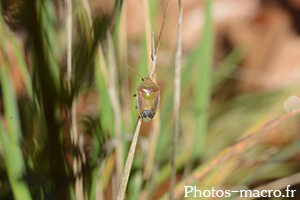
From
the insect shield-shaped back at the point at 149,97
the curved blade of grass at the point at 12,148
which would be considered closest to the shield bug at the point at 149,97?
the insect shield-shaped back at the point at 149,97

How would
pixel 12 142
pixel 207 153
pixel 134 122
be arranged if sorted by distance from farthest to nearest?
pixel 207 153 → pixel 134 122 → pixel 12 142

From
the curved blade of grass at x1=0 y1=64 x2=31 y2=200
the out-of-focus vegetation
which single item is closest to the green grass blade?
the out-of-focus vegetation

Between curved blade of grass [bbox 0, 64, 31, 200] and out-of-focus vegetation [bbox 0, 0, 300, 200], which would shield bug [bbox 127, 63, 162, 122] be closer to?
out-of-focus vegetation [bbox 0, 0, 300, 200]

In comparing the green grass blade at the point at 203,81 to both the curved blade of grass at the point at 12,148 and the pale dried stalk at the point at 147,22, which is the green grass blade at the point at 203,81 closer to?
the pale dried stalk at the point at 147,22

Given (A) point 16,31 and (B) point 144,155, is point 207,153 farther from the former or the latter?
(A) point 16,31

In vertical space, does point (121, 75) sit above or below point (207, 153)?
above

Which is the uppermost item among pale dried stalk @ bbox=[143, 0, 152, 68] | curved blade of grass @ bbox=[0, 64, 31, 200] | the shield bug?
pale dried stalk @ bbox=[143, 0, 152, 68]

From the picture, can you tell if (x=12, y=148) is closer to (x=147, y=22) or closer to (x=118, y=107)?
(x=118, y=107)

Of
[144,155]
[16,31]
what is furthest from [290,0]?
[16,31]

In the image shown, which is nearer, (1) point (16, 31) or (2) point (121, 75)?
(1) point (16, 31)
